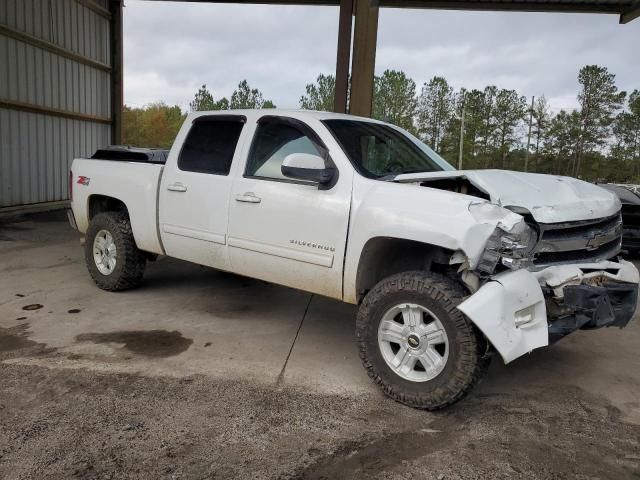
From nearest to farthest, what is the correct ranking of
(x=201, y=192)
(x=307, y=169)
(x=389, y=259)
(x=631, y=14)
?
1. (x=307, y=169)
2. (x=389, y=259)
3. (x=201, y=192)
4. (x=631, y=14)

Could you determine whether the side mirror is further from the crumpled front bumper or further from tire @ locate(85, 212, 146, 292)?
tire @ locate(85, 212, 146, 292)

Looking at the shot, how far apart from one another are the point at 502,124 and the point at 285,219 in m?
43.6

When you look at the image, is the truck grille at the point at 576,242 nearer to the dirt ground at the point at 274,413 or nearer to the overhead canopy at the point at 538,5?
the dirt ground at the point at 274,413

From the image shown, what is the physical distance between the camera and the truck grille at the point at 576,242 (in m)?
3.24

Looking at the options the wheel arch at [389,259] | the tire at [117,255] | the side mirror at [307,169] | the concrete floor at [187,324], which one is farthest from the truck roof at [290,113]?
the concrete floor at [187,324]

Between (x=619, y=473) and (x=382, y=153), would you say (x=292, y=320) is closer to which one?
(x=382, y=153)

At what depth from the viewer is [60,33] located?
1285 cm

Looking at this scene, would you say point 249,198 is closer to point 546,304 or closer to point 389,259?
point 389,259

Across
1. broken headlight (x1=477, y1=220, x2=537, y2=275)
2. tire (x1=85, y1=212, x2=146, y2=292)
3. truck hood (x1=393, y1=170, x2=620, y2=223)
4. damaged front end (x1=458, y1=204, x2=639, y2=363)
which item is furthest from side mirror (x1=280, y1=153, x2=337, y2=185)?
tire (x1=85, y1=212, x2=146, y2=292)

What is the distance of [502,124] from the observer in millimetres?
43719

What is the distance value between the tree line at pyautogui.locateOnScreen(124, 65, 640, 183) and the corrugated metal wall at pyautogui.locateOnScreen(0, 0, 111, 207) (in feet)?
61.6

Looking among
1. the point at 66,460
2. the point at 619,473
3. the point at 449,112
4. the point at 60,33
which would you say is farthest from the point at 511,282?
the point at 449,112

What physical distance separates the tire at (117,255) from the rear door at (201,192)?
2.13 feet

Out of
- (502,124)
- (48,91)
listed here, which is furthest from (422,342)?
(502,124)
